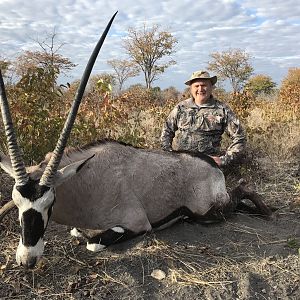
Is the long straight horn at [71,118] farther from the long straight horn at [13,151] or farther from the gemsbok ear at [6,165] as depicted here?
the gemsbok ear at [6,165]

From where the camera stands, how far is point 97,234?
4.23m

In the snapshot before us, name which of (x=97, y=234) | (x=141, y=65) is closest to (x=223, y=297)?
(x=97, y=234)

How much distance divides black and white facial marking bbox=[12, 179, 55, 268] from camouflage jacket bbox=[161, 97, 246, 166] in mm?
3086

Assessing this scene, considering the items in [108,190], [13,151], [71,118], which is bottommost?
[108,190]

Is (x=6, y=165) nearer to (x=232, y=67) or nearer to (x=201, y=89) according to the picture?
(x=201, y=89)

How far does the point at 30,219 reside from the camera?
137 inches

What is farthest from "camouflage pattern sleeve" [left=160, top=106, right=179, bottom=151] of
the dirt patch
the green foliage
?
the dirt patch

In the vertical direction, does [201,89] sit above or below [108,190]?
above

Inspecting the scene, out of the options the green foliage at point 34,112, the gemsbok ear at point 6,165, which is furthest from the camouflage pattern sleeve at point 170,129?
the gemsbok ear at point 6,165

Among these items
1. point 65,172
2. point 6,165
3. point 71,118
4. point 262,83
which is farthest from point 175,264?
point 262,83

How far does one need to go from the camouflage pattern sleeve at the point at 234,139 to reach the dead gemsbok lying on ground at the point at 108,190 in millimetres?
632

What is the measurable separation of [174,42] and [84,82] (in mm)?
29488

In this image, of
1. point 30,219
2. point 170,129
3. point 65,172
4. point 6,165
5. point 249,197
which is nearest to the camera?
point 30,219

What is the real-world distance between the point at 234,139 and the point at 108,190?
2444mm
